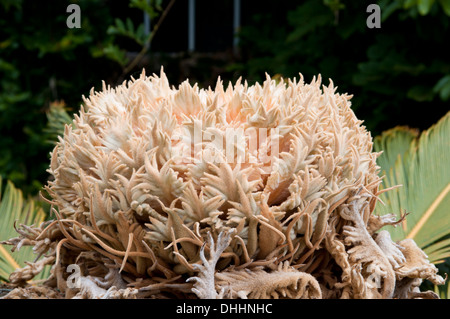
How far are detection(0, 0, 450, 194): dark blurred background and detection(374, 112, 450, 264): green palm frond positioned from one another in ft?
1.85

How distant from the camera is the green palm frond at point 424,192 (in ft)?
3.08

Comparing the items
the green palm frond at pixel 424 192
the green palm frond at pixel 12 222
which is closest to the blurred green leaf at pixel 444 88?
the green palm frond at pixel 424 192

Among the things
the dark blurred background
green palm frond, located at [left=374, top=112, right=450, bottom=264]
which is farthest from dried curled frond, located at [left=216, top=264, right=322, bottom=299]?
the dark blurred background

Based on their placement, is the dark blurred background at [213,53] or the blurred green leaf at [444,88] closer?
the blurred green leaf at [444,88]

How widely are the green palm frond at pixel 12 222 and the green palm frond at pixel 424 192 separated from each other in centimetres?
75

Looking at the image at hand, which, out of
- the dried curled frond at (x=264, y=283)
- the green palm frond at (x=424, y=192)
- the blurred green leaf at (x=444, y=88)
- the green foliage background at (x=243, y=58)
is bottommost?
the dried curled frond at (x=264, y=283)

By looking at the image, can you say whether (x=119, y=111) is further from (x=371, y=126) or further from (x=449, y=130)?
(x=371, y=126)

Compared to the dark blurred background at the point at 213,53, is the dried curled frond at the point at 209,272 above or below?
below

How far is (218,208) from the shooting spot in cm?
60

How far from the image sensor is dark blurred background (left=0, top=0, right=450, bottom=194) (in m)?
1.71

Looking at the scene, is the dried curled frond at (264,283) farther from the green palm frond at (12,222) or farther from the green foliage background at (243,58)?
the green foliage background at (243,58)

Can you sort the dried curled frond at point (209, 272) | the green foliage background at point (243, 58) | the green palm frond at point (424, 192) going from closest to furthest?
the dried curled frond at point (209, 272)
the green palm frond at point (424, 192)
the green foliage background at point (243, 58)
